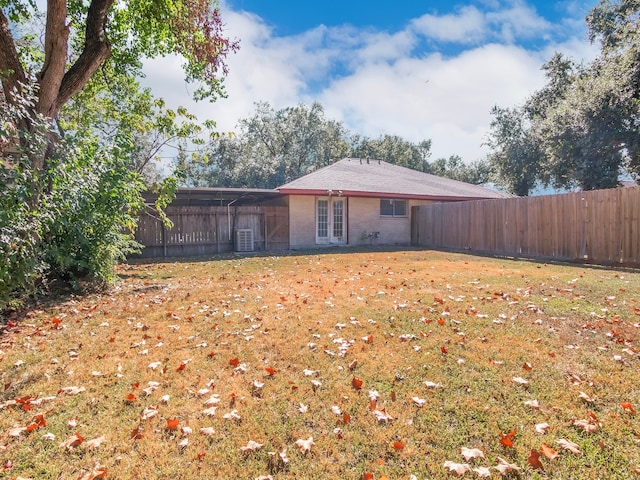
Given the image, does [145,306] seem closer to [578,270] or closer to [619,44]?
[578,270]

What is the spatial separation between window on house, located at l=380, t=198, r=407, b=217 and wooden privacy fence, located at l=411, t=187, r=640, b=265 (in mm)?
1747

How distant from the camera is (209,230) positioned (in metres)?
13.7

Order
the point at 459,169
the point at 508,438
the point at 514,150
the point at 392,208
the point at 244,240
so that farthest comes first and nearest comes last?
the point at 459,169 → the point at 514,150 → the point at 392,208 → the point at 244,240 → the point at 508,438

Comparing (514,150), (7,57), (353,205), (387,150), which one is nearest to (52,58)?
(7,57)

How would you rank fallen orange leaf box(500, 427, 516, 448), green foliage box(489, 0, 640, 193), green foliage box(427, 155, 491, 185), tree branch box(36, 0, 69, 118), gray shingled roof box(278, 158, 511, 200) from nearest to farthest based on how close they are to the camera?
fallen orange leaf box(500, 427, 516, 448), tree branch box(36, 0, 69, 118), green foliage box(489, 0, 640, 193), gray shingled roof box(278, 158, 511, 200), green foliage box(427, 155, 491, 185)

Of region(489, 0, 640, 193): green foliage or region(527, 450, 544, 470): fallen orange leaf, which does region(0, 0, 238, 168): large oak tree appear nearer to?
region(527, 450, 544, 470): fallen orange leaf

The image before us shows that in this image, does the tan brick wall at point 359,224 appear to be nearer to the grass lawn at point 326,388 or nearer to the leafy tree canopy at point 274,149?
the grass lawn at point 326,388

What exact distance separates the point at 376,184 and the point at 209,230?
7.88 m

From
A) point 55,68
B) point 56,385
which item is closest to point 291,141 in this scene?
point 55,68

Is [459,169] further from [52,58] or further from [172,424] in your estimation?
[172,424]

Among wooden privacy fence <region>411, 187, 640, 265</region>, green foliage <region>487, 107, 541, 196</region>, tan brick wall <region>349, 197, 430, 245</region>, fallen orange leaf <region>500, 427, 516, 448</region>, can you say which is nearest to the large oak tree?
fallen orange leaf <region>500, 427, 516, 448</region>

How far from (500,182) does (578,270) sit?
1935cm

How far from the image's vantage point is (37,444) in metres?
2.19

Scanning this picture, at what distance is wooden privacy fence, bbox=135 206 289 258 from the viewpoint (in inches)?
503
